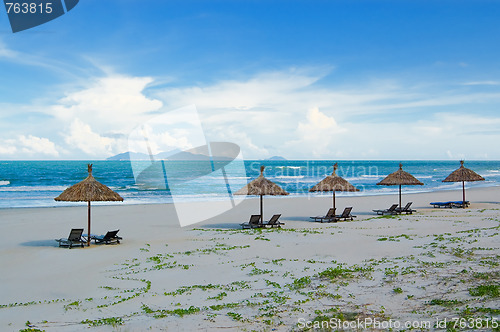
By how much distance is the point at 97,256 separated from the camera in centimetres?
1109

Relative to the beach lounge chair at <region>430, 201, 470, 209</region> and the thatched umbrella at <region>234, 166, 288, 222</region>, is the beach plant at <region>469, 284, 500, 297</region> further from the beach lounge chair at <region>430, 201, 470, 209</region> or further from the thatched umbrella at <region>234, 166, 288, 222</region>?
the beach lounge chair at <region>430, 201, 470, 209</region>

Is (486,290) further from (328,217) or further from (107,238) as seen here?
(328,217)

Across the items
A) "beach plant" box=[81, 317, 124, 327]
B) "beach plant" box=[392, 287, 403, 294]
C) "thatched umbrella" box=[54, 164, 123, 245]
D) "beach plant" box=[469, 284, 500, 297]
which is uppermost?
"thatched umbrella" box=[54, 164, 123, 245]

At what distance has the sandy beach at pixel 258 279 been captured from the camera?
20.2 feet

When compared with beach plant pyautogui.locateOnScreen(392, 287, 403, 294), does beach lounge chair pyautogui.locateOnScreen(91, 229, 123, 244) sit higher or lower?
higher

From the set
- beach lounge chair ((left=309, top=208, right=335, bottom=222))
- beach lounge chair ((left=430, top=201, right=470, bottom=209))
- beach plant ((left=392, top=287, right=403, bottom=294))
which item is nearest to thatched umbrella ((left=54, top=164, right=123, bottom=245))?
beach lounge chair ((left=309, top=208, right=335, bottom=222))

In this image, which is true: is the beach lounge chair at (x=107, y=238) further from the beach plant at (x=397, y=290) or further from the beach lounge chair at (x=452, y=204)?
the beach lounge chair at (x=452, y=204)

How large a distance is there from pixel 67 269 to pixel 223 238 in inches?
198

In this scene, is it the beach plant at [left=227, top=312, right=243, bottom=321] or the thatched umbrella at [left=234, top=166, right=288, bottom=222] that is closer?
the beach plant at [left=227, top=312, right=243, bottom=321]

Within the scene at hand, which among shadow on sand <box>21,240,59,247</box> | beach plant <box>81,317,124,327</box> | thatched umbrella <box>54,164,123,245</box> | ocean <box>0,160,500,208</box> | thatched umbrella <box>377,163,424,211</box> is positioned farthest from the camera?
ocean <box>0,160,500,208</box>

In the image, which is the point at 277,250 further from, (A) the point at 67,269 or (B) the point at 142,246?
(A) the point at 67,269

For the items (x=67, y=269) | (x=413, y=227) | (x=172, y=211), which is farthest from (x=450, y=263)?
(x=172, y=211)

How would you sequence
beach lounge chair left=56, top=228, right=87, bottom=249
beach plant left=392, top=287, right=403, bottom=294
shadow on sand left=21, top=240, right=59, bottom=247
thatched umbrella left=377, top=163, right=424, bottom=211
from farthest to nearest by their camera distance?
thatched umbrella left=377, top=163, right=424, bottom=211 < shadow on sand left=21, top=240, right=59, bottom=247 < beach lounge chair left=56, top=228, right=87, bottom=249 < beach plant left=392, top=287, right=403, bottom=294

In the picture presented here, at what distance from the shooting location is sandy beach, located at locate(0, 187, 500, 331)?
6.16 metres
